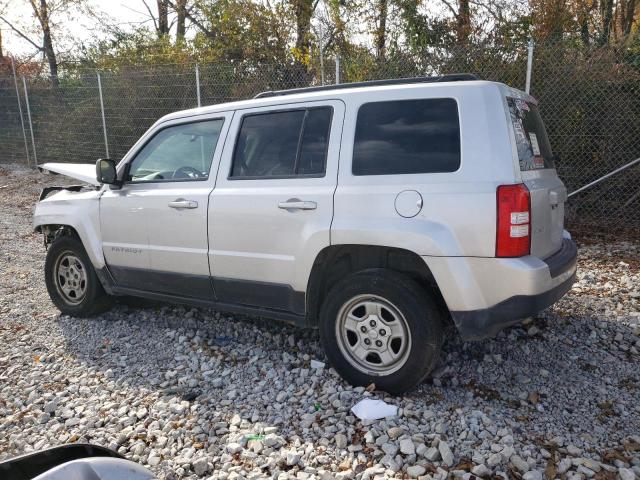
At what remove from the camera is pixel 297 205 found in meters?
3.61

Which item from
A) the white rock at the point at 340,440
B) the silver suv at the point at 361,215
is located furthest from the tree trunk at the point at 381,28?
the white rock at the point at 340,440

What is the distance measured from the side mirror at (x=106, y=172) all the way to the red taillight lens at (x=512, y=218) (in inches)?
125

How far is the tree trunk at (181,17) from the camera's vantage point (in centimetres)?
1602

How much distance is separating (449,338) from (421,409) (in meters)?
1.12

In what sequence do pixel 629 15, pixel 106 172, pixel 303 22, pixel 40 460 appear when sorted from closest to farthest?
pixel 40 460 < pixel 106 172 < pixel 629 15 < pixel 303 22

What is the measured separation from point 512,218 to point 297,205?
1379 millimetres

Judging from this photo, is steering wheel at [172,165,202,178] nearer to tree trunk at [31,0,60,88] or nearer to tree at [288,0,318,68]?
tree at [288,0,318,68]

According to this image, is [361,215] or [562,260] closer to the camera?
[361,215]

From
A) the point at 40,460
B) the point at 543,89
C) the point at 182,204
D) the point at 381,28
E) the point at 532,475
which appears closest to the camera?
the point at 40,460

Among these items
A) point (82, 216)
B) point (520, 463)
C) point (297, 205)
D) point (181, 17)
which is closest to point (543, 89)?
point (297, 205)

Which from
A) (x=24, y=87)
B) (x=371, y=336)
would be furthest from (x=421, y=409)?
Answer: (x=24, y=87)

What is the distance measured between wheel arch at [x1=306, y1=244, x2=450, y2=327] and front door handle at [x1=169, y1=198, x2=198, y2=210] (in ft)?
3.79

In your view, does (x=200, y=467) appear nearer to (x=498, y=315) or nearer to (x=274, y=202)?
(x=274, y=202)

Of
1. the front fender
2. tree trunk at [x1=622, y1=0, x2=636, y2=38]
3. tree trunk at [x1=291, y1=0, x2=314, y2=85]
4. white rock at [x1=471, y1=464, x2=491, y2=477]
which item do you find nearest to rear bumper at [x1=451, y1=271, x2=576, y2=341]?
white rock at [x1=471, y1=464, x2=491, y2=477]
